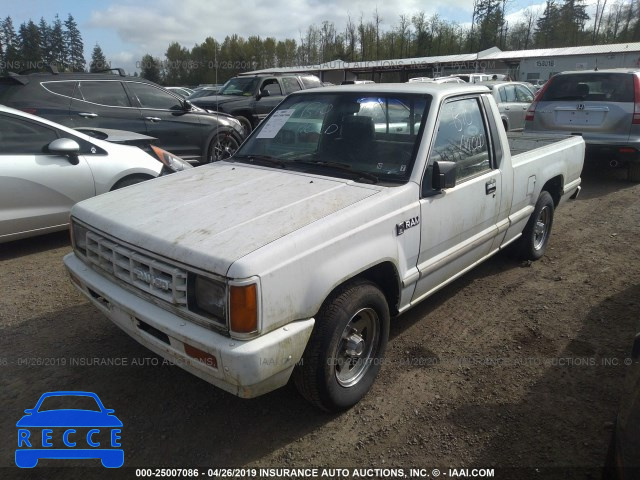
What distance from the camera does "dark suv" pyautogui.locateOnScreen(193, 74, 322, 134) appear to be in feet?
37.0

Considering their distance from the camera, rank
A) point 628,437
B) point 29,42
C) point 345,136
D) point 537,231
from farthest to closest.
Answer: point 29,42 < point 537,231 < point 345,136 < point 628,437

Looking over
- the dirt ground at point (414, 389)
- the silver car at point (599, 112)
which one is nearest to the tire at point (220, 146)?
the dirt ground at point (414, 389)

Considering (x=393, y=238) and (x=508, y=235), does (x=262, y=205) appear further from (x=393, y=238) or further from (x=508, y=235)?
(x=508, y=235)

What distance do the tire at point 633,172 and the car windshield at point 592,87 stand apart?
1.22m

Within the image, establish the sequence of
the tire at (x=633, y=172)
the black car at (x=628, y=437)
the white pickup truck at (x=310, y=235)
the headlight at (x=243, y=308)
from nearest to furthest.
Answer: the black car at (x=628, y=437)
the headlight at (x=243, y=308)
the white pickup truck at (x=310, y=235)
the tire at (x=633, y=172)

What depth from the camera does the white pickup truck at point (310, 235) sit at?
7.06 feet

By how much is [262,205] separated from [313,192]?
13.4 inches

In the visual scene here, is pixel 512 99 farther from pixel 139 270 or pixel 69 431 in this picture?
pixel 69 431

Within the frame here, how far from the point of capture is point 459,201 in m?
3.29

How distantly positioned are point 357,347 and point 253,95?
1003 cm

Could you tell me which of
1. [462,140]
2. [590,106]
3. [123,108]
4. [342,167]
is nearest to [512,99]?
[590,106]

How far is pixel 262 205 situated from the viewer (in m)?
2.67

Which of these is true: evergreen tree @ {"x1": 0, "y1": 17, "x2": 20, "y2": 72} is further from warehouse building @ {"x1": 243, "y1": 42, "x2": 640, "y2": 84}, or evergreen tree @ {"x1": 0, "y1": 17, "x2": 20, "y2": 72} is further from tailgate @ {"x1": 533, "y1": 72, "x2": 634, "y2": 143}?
tailgate @ {"x1": 533, "y1": 72, "x2": 634, "y2": 143}

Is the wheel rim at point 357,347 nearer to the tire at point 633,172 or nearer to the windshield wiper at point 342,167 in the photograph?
the windshield wiper at point 342,167
